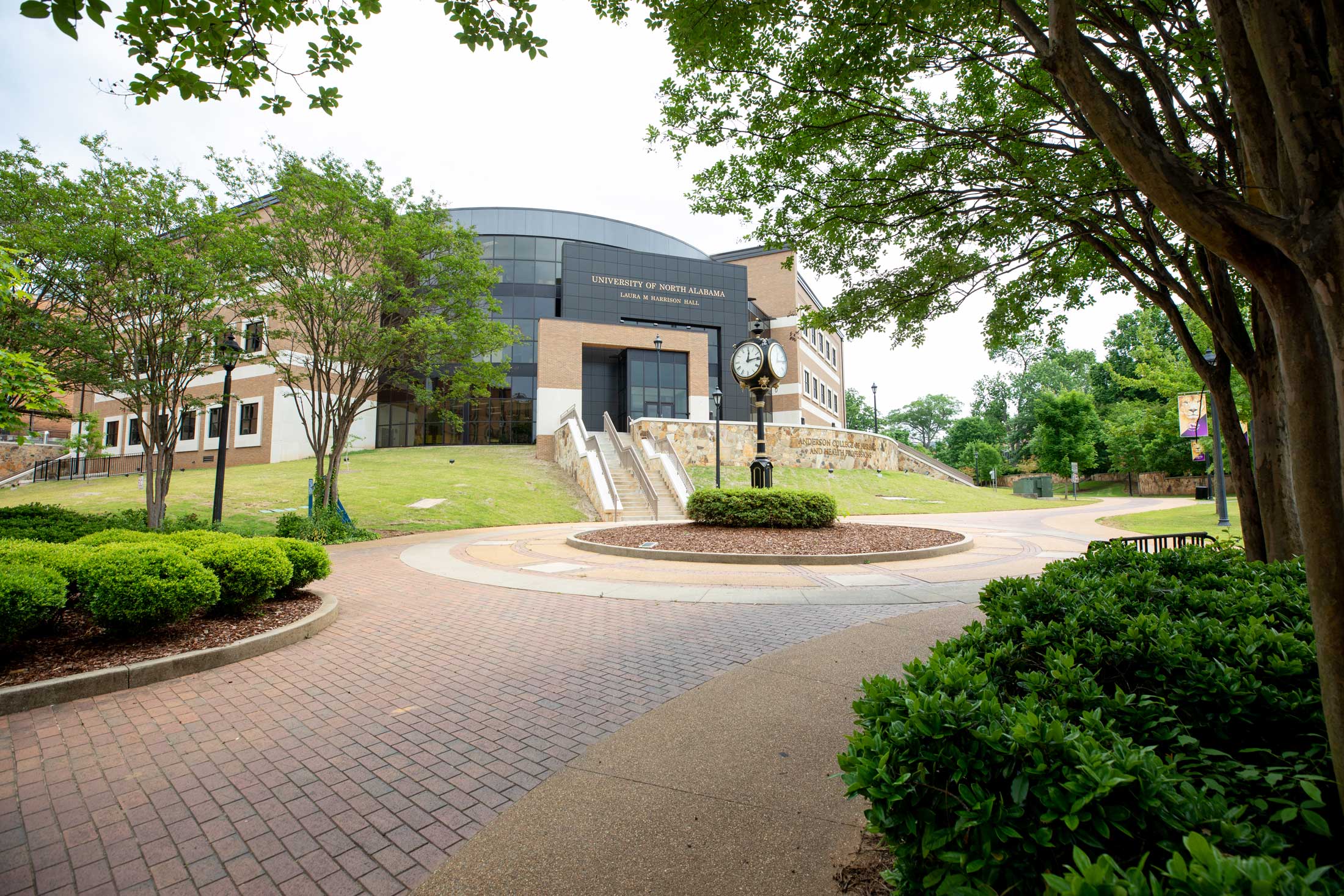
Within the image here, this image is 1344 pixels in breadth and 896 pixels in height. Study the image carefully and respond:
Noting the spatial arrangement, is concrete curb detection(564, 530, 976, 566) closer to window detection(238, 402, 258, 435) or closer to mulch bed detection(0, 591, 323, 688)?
mulch bed detection(0, 591, 323, 688)

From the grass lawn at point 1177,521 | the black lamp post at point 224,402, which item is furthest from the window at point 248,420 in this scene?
the grass lawn at point 1177,521

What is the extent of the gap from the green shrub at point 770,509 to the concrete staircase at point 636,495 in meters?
4.60

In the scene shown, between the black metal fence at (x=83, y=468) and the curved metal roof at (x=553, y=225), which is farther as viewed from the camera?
the curved metal roof at (x=553, y=225)

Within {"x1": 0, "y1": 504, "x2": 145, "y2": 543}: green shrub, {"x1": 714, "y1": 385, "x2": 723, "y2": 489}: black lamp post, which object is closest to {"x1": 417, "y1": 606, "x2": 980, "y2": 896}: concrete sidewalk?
{"x1": 0, "y1": 504, "x2": 145, "y2": 543}: green shrub

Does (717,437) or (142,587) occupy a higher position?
(717,437)

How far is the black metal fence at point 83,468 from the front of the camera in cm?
3491

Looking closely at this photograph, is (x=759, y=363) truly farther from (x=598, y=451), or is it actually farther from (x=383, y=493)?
(x=383, y=493)

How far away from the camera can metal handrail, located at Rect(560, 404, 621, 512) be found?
74.7 ft

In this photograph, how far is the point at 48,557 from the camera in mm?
6043

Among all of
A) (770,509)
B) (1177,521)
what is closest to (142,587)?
(770,509)

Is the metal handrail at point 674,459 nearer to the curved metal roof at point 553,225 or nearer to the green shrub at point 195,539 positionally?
the green shrub at point 195,539

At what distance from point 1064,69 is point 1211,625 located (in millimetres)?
2814

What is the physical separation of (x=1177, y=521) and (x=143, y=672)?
27.2 meters

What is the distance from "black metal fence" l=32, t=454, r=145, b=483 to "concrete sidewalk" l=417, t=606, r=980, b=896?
132 feet
